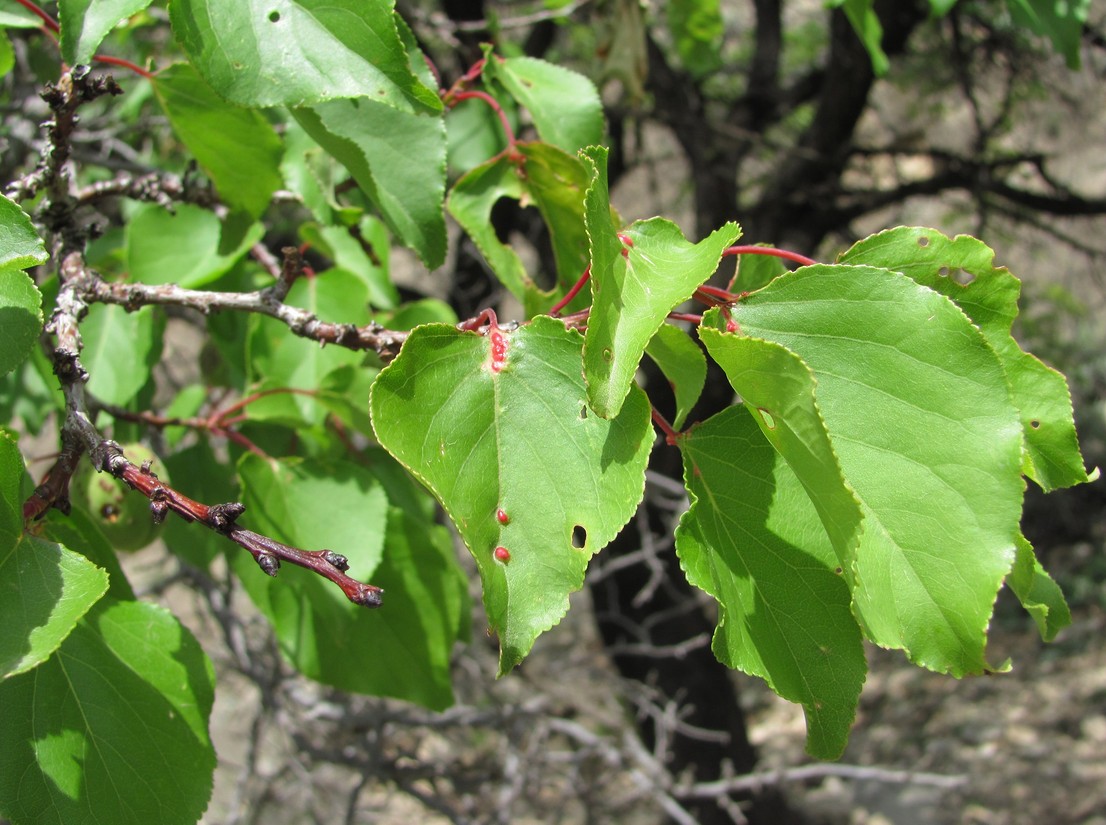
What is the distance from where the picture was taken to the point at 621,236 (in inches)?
29.8

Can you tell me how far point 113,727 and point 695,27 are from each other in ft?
7.56

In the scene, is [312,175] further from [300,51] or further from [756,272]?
[756,272]

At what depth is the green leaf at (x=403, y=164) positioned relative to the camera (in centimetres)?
97

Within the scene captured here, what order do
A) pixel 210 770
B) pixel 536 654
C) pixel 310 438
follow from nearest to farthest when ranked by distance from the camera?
pixel 210 770 → pixel 310 438 → pixel 536 654

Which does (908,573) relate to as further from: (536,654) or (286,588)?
(536,654)

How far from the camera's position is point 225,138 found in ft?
3.44

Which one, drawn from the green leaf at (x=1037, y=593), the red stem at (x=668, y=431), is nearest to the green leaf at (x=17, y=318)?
the red stem at (x=668, y=431)

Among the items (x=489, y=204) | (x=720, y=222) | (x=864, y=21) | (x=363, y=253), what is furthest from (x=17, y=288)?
(x=720, y=222)

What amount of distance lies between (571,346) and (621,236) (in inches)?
4.0

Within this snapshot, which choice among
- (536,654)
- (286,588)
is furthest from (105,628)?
(536,654)

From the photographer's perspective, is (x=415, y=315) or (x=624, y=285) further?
(x=415, y=315)

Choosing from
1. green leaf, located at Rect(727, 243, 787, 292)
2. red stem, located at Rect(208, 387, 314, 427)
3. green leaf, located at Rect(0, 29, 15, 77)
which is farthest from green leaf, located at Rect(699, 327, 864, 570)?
green leaf, located at Rect(0, 29, 15, 77)

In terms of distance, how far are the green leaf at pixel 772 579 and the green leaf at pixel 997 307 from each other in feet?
0.60

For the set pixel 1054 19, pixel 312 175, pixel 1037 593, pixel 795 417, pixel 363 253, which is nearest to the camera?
pixel 795 417
